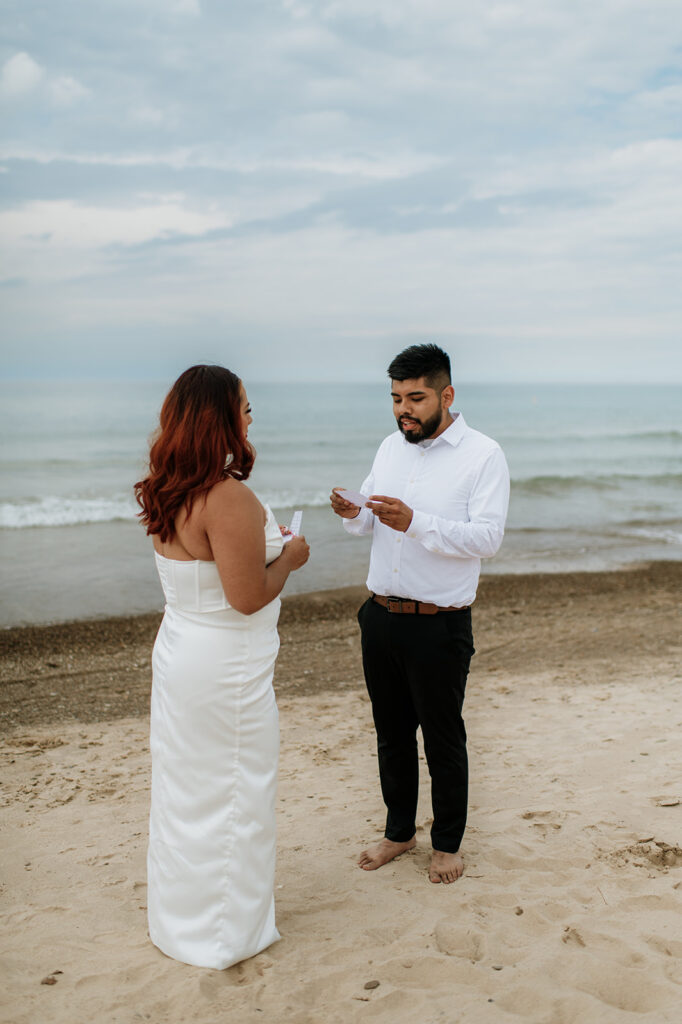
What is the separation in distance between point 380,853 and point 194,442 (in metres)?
2.28

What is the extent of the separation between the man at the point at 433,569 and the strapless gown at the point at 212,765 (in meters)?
0.72

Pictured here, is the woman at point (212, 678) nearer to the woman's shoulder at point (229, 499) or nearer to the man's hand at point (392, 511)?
the woman's shoulder at point (229, 499)

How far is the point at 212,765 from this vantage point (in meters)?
2.96

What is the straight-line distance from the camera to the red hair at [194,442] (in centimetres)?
277

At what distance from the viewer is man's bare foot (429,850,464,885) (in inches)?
144

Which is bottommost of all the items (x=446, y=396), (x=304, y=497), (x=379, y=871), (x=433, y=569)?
(x=379, y=871)

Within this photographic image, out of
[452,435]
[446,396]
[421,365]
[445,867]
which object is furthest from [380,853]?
[421,365]

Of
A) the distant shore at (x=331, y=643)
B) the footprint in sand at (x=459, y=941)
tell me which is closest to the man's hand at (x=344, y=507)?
the footprint in sand at (x=459, y=941)

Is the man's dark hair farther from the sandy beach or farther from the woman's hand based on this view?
the sandy beach

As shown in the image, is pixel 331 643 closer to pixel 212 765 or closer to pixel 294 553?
pixel 212 765

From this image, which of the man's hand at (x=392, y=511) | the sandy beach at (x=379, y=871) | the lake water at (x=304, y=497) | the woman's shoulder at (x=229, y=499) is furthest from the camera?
the lake water at (x=304, y=497)

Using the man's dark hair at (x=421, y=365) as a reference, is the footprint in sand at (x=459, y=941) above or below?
below

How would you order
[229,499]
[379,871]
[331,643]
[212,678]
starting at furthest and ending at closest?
1. [331,643]
2. [379,871]
3. [212,678]
4. [229,499]

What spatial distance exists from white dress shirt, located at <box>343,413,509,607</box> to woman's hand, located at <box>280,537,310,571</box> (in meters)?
0.59
